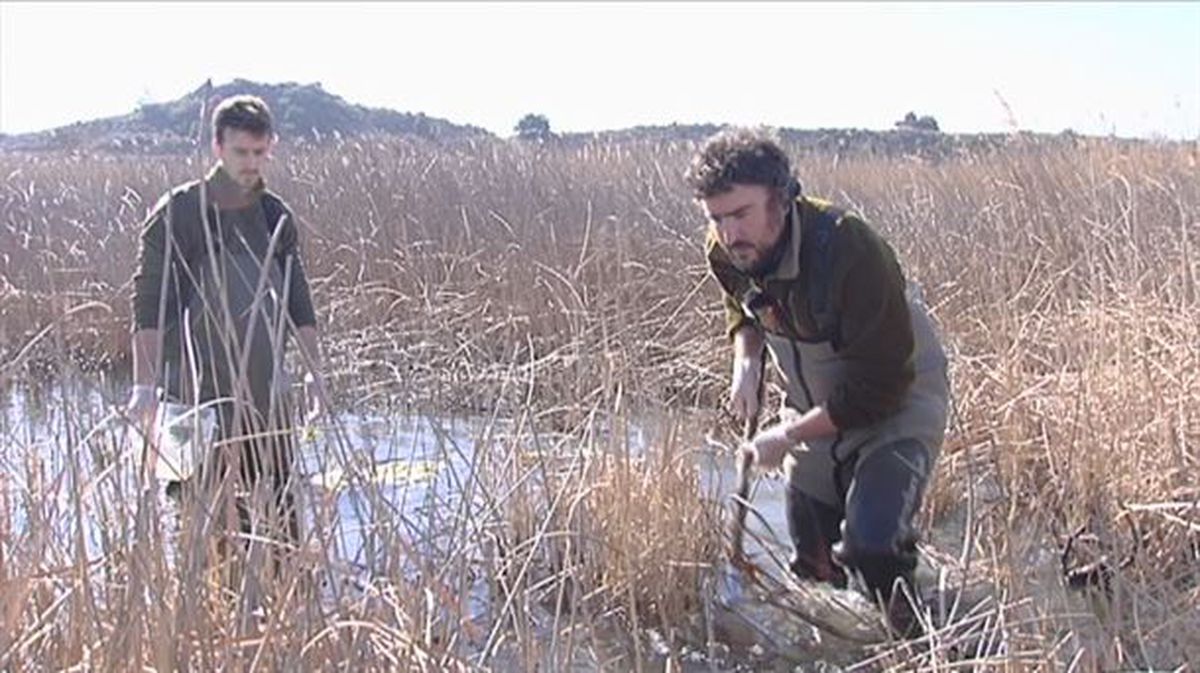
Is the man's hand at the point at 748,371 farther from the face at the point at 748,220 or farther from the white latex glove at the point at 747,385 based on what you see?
the face at the point at 748,220

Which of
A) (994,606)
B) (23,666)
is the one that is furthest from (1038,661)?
(23,666)

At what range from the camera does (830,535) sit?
3.91 m

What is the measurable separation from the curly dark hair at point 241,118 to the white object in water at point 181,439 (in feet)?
3.39

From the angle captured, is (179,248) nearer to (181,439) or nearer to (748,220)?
(181,439)

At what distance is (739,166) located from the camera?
3.07 metres

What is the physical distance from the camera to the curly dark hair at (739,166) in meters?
3.08

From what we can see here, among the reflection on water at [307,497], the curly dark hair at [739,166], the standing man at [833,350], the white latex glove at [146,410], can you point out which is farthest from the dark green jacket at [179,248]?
the standing man at [833,350]

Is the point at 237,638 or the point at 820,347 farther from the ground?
the point at 820,347

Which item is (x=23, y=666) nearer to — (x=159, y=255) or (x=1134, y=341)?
(x=159, y=255)

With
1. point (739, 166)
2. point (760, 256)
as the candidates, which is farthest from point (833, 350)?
point (739, 166)

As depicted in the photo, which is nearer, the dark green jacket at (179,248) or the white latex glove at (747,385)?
the dark green jacket at (179,248)

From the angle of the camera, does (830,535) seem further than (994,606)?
Yes

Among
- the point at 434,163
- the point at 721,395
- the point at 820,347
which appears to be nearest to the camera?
the point at 820,347

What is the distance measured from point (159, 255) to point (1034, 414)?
3.29 meters
